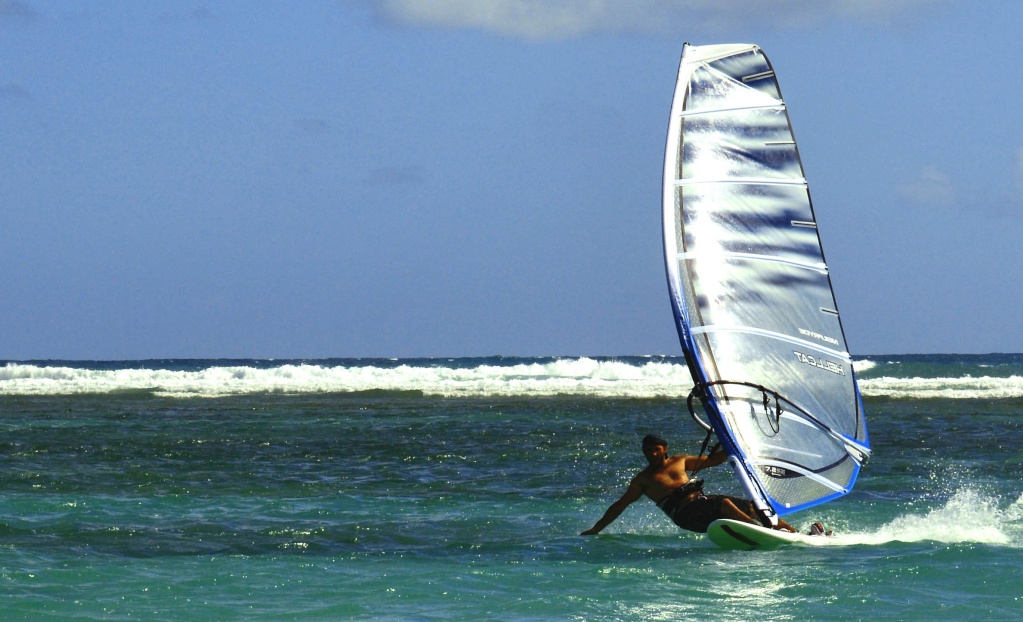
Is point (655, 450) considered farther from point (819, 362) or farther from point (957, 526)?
point (957, 526)

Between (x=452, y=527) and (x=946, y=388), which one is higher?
(x=946, y=388)

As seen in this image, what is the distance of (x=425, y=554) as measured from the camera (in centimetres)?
927

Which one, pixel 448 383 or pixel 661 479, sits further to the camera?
pixel 448 383

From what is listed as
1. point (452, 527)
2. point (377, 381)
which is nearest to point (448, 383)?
point (377, 381)

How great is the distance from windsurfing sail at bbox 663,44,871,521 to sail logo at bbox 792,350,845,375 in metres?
0.01

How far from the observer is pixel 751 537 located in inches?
356

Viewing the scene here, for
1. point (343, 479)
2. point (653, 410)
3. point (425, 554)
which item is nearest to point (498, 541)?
point (425, 554)

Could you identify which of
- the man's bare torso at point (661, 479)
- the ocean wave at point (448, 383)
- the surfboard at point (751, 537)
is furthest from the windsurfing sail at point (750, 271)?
the ocean wave at point (448, 383)

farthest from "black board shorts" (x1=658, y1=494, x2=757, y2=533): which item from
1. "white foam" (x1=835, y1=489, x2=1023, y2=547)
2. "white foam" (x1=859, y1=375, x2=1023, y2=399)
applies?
"white foam" (x1=859, y1=375, x2=1023, y2=399)

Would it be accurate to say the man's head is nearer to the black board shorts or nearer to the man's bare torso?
the man's bare torso

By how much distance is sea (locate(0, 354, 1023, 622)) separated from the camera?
7.50 meters

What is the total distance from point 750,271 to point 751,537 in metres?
1.99

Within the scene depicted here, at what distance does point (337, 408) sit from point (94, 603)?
1868cm

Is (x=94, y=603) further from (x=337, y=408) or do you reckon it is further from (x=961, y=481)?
(x=337, y=408)
